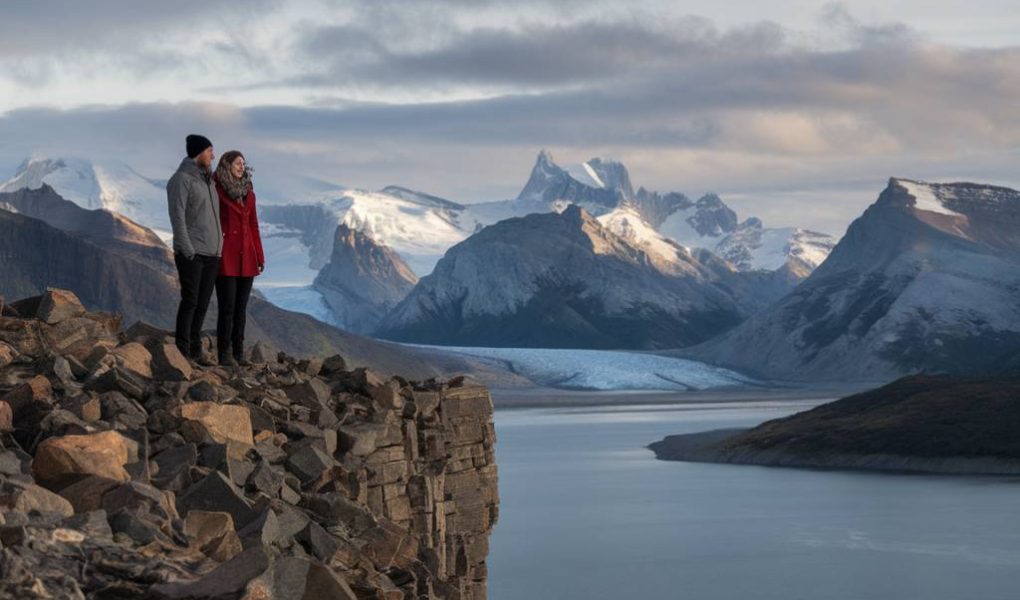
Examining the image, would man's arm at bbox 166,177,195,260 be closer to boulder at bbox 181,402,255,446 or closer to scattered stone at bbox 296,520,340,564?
boulder at bbox 181,402,255,446

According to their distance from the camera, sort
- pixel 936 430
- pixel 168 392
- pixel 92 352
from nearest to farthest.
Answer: pixel 168 392 < pixel 92 352 < pixel 936 430

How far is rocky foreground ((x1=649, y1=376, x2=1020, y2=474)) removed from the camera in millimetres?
116250

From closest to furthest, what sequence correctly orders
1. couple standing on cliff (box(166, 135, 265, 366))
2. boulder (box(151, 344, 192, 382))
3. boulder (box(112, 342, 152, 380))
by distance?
boulder (box(112, 342, 152, 380)) < boulder (box(151, 344, 192, 382)) < couple standing on cliff (box(166, 135, 265, 366))

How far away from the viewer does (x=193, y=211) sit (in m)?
15.4

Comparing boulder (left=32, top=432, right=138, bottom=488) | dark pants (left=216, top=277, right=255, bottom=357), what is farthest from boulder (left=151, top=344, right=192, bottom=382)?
boulder (left=32, top=432, right=138, bottom=488)

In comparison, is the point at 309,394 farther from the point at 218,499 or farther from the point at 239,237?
the point at 218,499

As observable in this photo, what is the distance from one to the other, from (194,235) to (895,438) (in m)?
110

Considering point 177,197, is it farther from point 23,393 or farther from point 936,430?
point 936,430

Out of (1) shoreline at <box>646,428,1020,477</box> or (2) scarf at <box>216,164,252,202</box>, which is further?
(1) shoreline at <box>646,428,1020,477</box>

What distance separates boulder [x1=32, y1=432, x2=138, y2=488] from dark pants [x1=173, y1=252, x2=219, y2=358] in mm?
5281

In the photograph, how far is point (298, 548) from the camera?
32.6ft

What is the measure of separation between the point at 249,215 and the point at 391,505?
3690 mm

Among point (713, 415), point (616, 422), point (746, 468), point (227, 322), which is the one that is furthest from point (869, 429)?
point (227, 322)

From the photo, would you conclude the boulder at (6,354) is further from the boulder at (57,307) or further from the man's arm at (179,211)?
the man's arm at (179,211)
